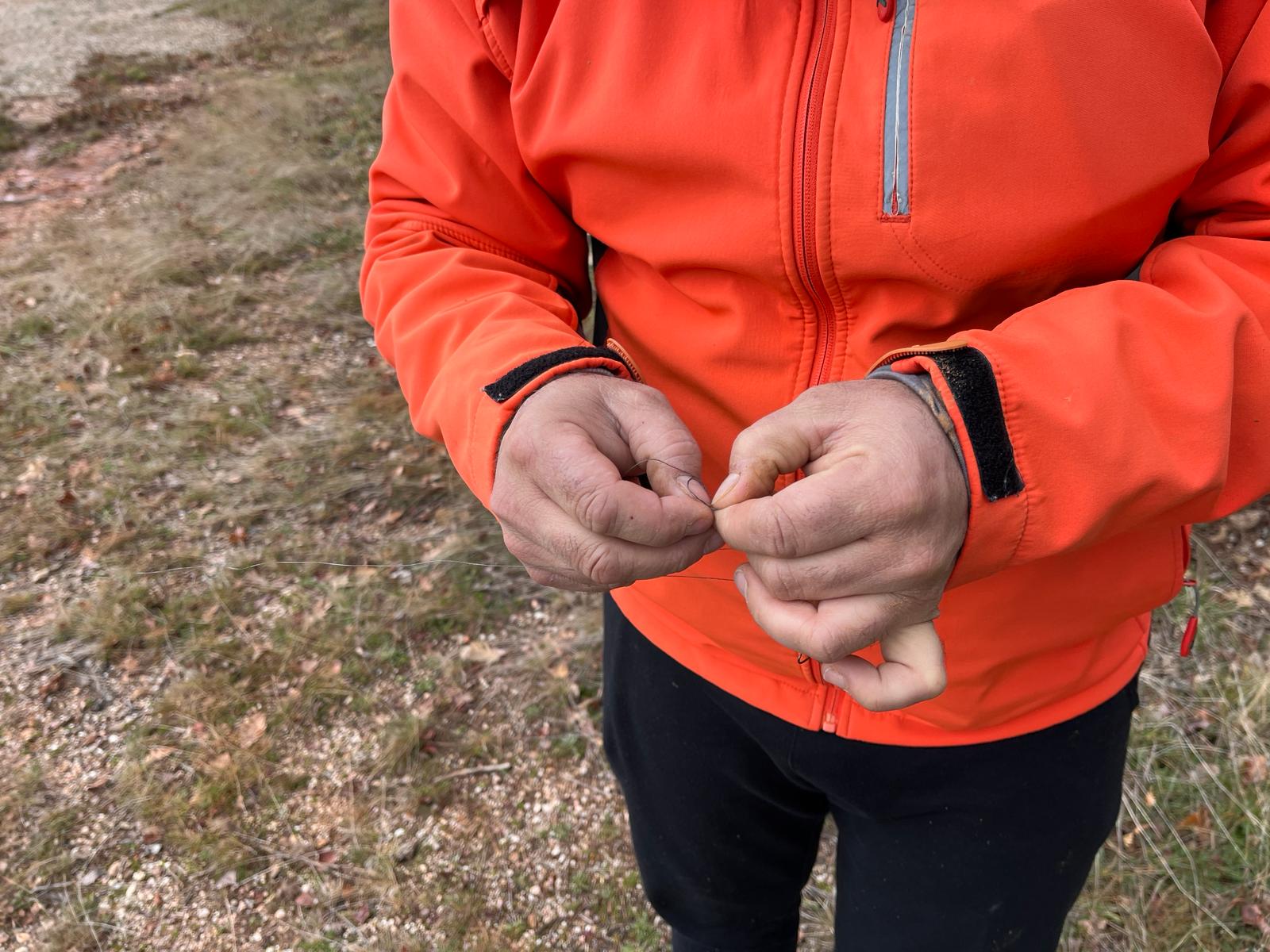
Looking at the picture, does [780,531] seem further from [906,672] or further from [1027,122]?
[1027,122]

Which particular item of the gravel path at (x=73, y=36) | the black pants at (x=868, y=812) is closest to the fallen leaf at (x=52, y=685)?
the black pants at (x=868, y=812)

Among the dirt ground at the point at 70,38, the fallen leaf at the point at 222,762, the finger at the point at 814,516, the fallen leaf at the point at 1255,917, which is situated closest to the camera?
the finger at the point at 814,516

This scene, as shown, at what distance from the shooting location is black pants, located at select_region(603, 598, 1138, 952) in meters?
1.24

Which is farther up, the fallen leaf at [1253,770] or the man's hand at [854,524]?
the man's hand at [854,524]

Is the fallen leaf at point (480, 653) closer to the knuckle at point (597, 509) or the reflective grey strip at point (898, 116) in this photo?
the knuckle at point (597, 509)

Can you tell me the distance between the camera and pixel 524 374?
1081mm

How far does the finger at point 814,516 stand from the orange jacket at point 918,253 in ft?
0.43

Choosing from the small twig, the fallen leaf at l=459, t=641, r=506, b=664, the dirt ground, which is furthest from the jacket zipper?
the dirt ground

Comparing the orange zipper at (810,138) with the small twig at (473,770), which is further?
the small twig at (473,770)

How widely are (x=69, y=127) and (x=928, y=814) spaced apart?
342 inches

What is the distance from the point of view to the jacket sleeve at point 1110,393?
90cm

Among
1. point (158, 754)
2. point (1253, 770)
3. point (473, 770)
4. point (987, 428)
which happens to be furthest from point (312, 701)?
point (1253, 770)

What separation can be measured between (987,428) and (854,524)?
0.18m

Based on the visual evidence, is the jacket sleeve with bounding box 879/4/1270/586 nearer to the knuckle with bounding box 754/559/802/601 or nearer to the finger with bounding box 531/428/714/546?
the knuckle with bounding box 754/559/802/601
